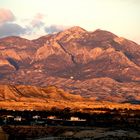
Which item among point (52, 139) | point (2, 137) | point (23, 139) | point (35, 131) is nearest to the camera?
point (2, 137)

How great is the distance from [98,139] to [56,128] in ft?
135

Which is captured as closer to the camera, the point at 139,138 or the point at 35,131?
the point at 139,138

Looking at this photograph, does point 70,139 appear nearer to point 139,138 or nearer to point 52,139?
point 52,139

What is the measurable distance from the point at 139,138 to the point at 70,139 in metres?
15.0

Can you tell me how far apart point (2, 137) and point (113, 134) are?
3665cm

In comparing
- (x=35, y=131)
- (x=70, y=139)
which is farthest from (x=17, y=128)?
(x=70, y=139)

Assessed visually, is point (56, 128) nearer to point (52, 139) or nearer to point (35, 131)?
point (35, 131)

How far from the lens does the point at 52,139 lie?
330ft

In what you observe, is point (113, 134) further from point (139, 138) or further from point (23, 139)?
point (23, 139)

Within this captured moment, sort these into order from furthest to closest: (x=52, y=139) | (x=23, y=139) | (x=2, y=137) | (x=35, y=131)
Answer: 1. (x=35, y=131)
2. (x=23, y=139)
3. (x=52, y=139)
4. (x=2, y=137)

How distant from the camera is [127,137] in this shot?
106m

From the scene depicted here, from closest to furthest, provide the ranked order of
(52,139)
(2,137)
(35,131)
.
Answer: (2,137) < (52,139) < (35,131)

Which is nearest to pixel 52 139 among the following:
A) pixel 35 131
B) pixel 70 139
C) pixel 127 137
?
pixel 70 139

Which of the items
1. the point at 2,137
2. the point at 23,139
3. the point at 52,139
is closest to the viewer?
the point at 2,137
